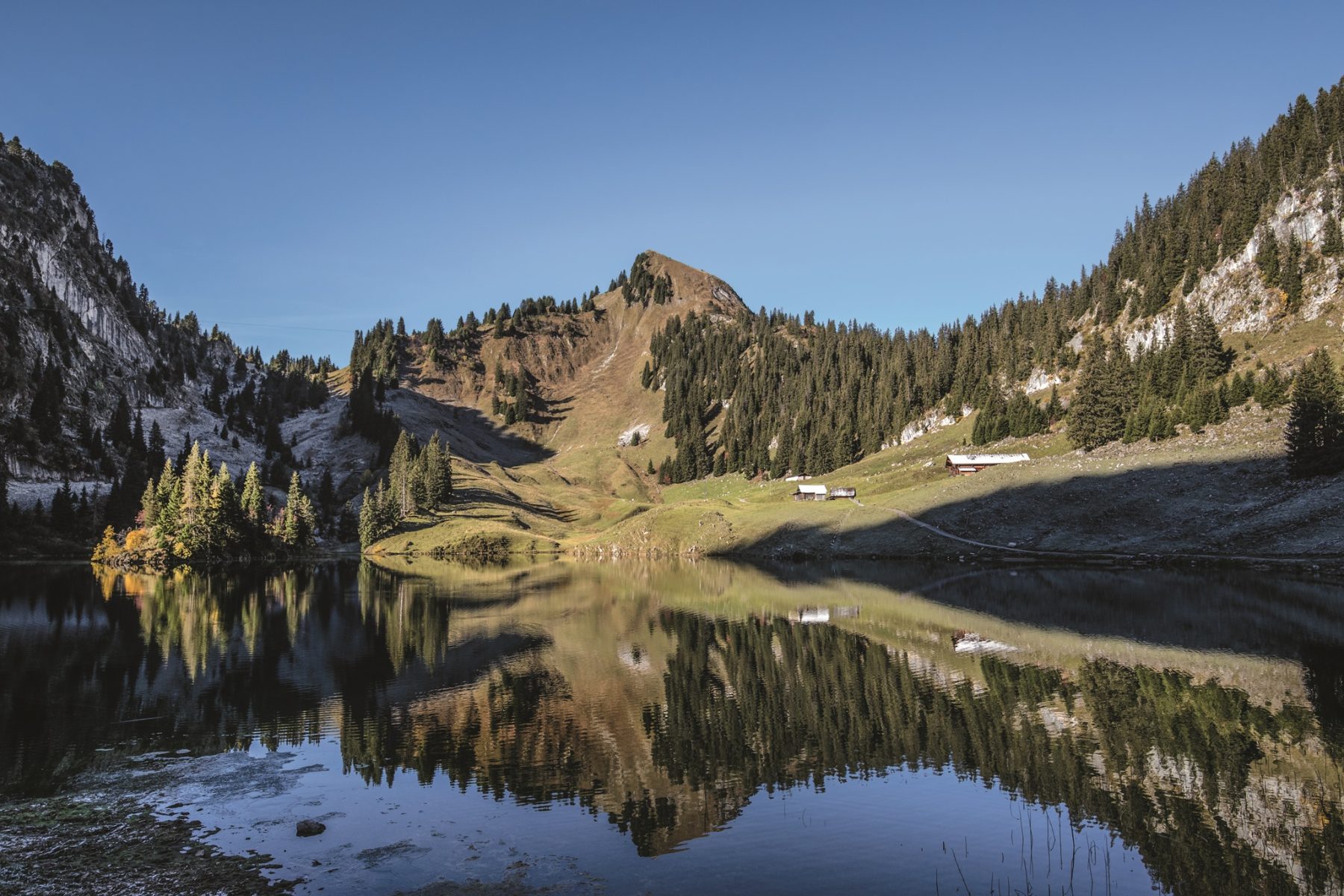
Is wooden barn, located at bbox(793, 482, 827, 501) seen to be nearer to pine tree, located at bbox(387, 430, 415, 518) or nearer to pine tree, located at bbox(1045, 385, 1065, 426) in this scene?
pine tree, located at bbox(1045, 385, 1065, 426)

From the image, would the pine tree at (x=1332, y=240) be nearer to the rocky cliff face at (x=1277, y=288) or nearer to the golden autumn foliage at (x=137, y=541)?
the rocky cliff face at (x=1277, y=288)

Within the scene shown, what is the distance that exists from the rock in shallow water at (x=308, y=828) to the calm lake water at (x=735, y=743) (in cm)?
49

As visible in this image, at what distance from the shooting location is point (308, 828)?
22016mm

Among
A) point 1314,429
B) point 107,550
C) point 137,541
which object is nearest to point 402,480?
point 137,541

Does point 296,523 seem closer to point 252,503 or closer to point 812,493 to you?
point 252,503

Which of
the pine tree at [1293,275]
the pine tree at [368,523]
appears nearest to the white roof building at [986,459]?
the pine tree at [1293,275]

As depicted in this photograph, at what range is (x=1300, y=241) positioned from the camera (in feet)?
518

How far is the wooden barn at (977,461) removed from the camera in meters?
154

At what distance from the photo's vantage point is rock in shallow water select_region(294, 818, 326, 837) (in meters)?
21.9

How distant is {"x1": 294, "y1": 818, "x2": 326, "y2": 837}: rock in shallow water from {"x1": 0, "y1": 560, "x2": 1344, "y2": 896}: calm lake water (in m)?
0.49

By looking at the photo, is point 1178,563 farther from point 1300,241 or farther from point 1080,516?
point 1300,241

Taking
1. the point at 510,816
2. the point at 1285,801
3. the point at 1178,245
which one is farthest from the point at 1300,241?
the point at 510,816

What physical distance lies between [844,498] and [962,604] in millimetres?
89246

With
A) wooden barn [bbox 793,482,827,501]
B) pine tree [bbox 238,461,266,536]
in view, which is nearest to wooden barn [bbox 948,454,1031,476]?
wooden barn [bbox 793,482,827,501]
